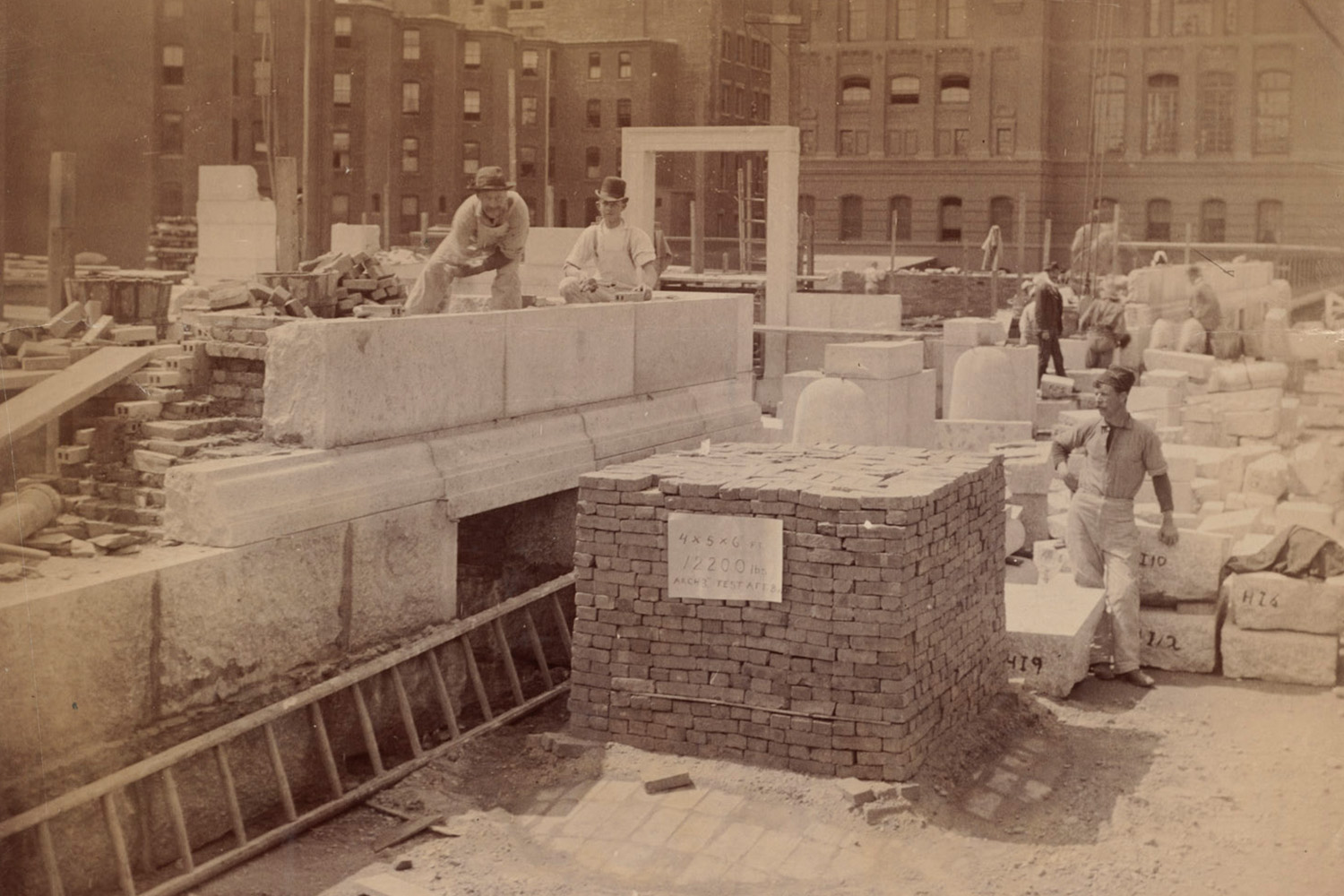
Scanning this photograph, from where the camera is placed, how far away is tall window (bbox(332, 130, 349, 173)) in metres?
66.6

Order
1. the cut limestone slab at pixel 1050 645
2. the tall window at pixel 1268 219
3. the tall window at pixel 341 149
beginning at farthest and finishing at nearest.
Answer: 1. the tall window at pixel 341 149
2. the tall window at pixel 1268 219
3. the cut limestone slab at pixel 1050 645

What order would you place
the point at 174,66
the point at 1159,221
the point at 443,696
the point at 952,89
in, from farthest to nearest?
the point at 174,66, the point at 952,89, the point at 1159,221, the point at 443,696

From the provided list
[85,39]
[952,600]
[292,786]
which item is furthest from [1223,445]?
[85,39]

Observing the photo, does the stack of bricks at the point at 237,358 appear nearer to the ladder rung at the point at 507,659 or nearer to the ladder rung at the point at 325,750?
the ladder rung at the point at 507,659

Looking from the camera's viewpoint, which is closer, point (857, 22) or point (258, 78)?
point (857, 22)

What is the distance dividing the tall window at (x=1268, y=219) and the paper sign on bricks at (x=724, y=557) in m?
A: 51.4

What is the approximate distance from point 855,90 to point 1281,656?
52.1 meters

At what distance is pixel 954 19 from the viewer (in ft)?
193

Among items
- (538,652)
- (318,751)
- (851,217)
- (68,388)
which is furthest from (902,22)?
(318,751)

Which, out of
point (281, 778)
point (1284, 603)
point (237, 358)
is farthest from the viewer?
point (1284, 603)

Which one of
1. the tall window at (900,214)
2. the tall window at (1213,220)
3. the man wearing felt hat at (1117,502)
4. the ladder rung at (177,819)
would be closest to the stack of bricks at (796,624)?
the man wearing felt hat at (1117,502)

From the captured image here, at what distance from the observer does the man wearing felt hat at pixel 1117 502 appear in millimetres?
11055

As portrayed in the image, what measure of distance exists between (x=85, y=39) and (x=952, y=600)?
49276 millimetres

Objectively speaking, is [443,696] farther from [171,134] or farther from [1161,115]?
[171,134]
